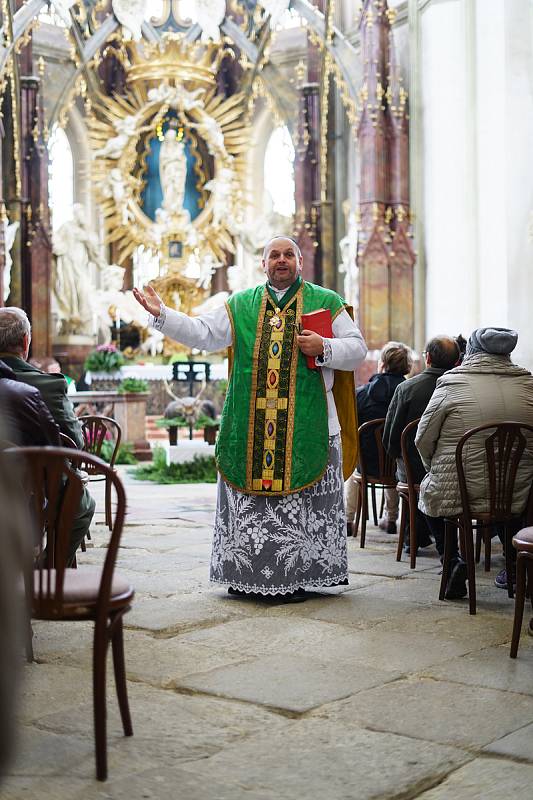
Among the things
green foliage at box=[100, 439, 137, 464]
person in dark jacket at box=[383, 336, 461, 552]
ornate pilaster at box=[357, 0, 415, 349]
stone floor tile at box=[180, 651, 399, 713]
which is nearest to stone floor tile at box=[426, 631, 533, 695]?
stone floor tile at box=[180, 651, 399, 713]

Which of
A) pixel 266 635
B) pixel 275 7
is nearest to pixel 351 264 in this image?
pixel 275 7

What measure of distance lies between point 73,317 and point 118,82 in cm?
514

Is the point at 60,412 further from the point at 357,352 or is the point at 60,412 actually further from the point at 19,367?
the point at 357,352

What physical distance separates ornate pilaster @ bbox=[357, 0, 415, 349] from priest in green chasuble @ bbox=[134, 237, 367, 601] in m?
11.5

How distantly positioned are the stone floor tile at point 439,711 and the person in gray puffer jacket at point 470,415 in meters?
1.42

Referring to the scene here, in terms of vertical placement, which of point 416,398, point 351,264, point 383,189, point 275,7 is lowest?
point 416,398

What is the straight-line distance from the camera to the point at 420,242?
56.2 feet

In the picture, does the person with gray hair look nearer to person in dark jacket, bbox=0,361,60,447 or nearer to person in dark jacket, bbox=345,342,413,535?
person in dark jacket, bbox=0,361,60,447

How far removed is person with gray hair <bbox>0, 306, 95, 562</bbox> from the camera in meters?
4.82

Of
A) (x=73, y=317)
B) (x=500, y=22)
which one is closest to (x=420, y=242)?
(x=500, y=22)

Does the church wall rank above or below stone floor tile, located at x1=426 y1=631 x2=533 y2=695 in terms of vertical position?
above

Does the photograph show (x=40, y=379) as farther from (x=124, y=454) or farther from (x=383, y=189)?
(x=383, y=189)

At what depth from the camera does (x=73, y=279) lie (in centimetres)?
2112

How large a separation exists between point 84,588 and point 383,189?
572 inches
